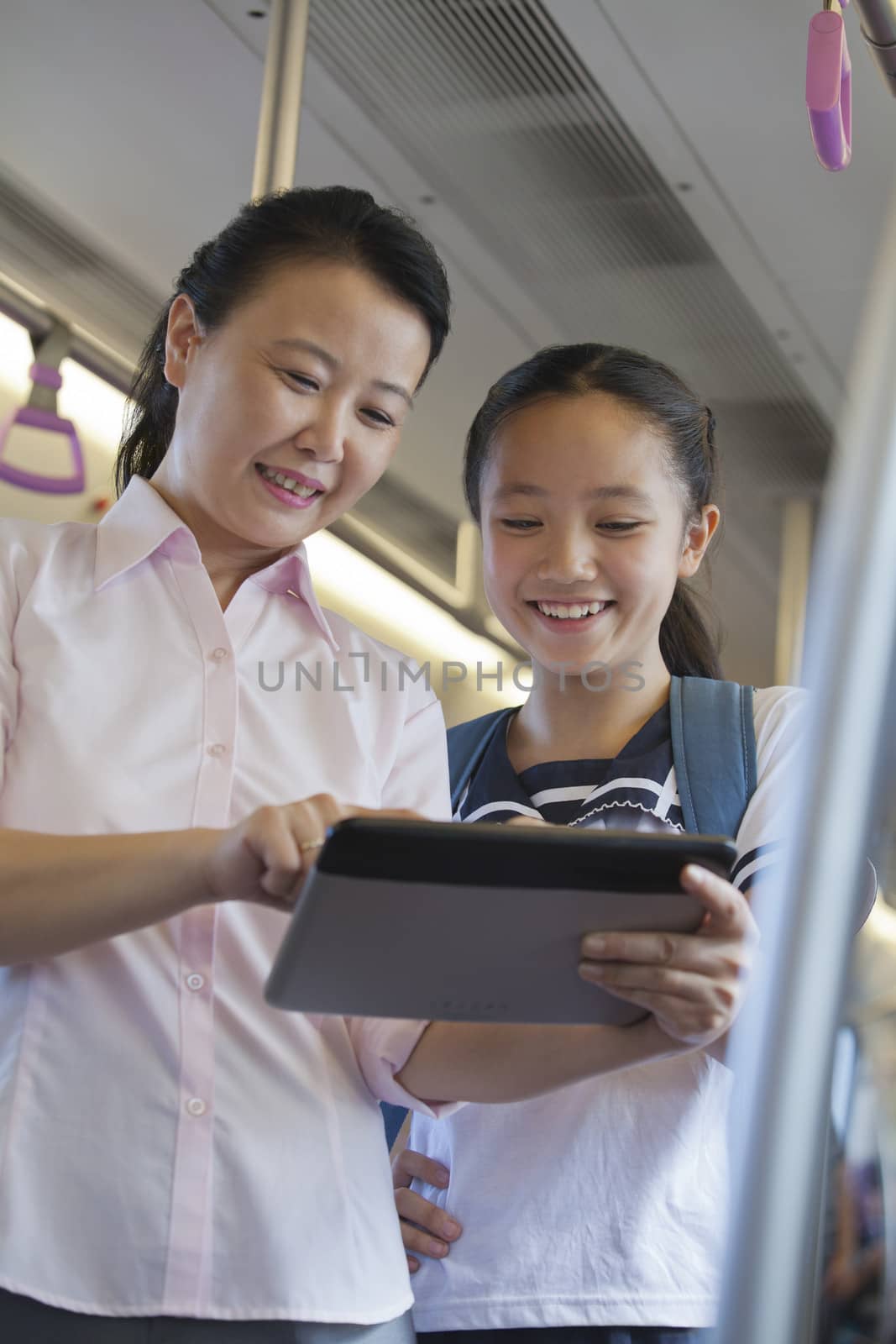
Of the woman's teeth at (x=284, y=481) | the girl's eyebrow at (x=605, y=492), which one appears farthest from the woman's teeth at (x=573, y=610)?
the woman's teeth at (x=284, y=481)

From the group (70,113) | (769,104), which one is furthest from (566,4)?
(70,113)

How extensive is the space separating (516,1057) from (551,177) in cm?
240

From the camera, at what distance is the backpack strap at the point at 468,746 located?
1.65 metres

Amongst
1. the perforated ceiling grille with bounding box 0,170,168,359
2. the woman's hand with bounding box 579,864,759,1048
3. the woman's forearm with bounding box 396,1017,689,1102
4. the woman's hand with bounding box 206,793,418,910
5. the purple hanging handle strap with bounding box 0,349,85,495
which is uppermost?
the perforated ceiling grille with bounding box 0,170,168,359

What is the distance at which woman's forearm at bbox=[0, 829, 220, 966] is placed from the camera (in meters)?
0.98

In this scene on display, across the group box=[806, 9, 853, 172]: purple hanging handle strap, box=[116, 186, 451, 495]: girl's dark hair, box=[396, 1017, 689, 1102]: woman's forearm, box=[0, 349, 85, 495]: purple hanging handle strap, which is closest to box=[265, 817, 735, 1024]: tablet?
box=[396, 1017, 689, 1102]: woman's forearm

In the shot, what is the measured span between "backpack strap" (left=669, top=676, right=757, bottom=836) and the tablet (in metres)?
0.44

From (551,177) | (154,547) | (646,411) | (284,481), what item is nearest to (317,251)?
(284,481)

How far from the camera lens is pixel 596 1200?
1.32 metres

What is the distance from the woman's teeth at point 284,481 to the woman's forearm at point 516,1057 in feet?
1.67

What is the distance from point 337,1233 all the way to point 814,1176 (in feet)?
2.40

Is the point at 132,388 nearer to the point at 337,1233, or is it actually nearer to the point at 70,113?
the point at 337,1233

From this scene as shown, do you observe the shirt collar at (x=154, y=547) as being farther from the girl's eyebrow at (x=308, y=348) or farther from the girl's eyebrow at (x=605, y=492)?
the girl's eyebrow at (x=605, y=492)

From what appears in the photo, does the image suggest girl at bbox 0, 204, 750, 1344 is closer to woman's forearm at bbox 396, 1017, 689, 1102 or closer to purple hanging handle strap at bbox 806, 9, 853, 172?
woman's forearm at bbox 396, 1017, 689, 1102
